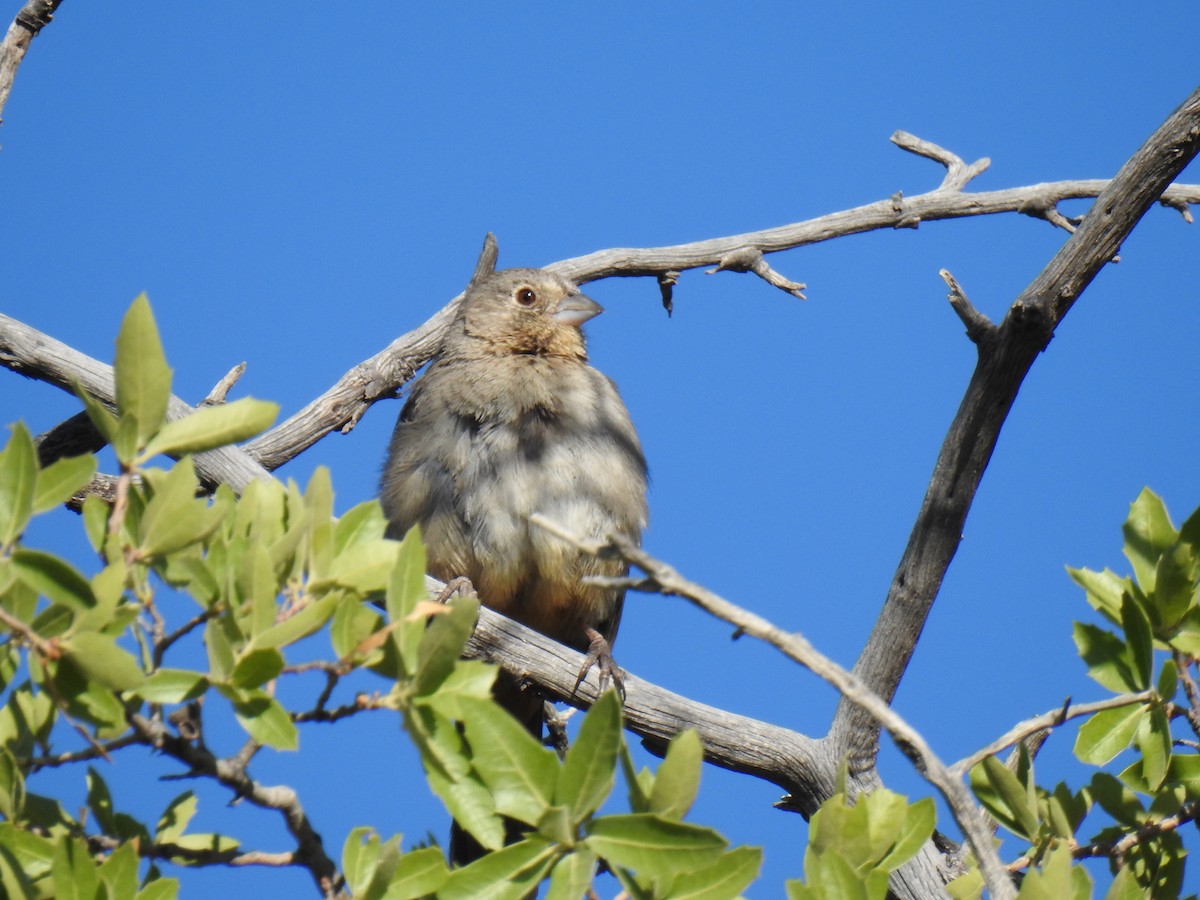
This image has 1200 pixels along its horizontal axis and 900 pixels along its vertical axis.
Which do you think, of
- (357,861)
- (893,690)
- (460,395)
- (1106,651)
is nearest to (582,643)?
(460,395)

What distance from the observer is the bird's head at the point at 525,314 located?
5.45 metres

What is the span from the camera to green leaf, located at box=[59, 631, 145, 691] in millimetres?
1526

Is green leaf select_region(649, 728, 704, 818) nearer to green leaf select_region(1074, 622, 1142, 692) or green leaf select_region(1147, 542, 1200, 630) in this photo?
green leaf select_region(1074, 622, 1142, 692)

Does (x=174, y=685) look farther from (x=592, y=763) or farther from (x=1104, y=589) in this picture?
(x=1104, y=589)

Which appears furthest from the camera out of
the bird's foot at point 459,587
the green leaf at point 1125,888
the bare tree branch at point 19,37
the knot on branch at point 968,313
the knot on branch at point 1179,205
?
the knot on branch at point 1179,205

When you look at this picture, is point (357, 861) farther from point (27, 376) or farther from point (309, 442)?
point (309, 442)

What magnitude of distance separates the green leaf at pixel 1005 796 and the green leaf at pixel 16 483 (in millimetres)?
1510

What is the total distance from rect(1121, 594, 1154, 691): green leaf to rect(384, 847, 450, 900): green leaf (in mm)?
1219

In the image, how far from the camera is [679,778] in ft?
5.96

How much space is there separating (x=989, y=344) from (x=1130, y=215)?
50 centimetres

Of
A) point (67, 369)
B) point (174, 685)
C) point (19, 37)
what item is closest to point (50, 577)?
point (174, 685)

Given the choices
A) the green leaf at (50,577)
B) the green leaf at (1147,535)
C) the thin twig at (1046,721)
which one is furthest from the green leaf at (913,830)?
the green leaf at (50,577)

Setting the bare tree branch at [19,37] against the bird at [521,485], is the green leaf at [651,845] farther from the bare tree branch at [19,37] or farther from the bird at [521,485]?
the bare tree branch at [19,37]

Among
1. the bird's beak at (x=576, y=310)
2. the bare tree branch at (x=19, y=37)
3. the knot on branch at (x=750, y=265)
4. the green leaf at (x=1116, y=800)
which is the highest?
the knot on branch at (x=750, y=265)
